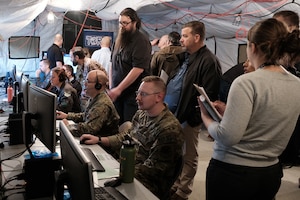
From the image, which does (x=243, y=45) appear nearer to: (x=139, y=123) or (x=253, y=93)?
(x=139, y=123)

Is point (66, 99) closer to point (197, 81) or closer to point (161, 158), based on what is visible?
point (197, 81)

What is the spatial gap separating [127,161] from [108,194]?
0.65 feet

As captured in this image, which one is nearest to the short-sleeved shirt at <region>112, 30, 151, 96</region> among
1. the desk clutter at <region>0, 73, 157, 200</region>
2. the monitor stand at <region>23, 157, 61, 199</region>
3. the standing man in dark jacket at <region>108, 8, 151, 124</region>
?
the standing man in dark jacket at <region>108, 8, 151, 124</region>

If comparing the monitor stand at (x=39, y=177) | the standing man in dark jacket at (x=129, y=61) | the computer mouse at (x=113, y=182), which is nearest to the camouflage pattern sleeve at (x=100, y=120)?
the standing man in dark jacket at (x=129, y=61)

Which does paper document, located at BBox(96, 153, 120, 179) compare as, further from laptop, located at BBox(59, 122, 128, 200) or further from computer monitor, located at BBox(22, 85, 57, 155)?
laptop, located at BBox(59, 122, 128, 200)

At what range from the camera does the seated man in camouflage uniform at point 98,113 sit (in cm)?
260

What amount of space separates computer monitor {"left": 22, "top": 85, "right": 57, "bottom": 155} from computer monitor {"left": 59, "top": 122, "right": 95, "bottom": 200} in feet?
1.58

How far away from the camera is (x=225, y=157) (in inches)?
62.6

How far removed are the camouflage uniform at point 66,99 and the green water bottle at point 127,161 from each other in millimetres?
2213

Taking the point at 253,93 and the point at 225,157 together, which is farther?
the point at 225,157

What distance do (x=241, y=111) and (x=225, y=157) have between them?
0.29m

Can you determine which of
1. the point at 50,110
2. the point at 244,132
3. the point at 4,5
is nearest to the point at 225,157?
the point at 244,132

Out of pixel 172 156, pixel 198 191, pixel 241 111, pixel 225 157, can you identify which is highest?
pixel 241 111

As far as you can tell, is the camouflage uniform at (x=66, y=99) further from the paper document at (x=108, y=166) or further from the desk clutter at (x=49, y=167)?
the paper document at (x=108, y=166)
